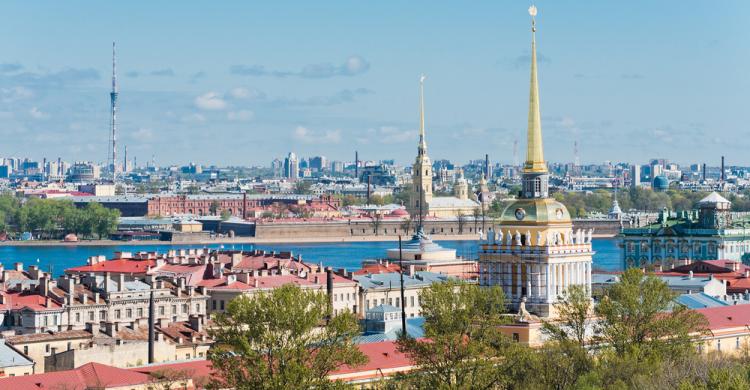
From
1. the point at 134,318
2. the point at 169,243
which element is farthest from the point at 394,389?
the point at 169,243

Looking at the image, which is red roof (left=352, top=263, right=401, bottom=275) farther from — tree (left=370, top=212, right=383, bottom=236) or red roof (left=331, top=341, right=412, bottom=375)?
tree (left=370, top=212, right=383, bottom=236)

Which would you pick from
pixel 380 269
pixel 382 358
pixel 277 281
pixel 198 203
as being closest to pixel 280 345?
pixel 382 358

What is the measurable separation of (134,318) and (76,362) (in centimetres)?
1069

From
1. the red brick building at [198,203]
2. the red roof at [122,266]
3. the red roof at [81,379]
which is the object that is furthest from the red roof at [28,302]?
the red brick building at [198,203]

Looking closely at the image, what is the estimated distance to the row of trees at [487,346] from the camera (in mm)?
20672

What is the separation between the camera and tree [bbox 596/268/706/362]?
997 inches

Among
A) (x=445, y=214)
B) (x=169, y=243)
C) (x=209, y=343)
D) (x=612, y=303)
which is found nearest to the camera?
(x=612, y=303)

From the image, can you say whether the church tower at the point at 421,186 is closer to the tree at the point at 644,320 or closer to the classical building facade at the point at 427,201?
the classical building facade at the point at 427,201

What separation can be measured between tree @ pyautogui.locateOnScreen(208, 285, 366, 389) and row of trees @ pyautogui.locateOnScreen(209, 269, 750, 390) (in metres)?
0.01

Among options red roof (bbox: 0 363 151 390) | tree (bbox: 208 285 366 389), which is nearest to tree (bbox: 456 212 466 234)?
red roof (bbox: 0 363 151 390)

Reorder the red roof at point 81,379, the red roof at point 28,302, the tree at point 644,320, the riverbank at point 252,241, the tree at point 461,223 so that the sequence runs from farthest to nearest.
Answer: the tree at point 461,223 → the riverbank at point 252,241 → the red roof at point 28,302 → the tree at point 644,320 → the red roof at point 81,379

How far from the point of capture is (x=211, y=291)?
133 feet

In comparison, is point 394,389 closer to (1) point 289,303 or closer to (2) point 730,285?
(1) point 289,303

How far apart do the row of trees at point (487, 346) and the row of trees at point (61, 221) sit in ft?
265
